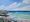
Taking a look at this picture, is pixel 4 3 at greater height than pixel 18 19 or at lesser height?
greater

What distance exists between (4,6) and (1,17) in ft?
0.43

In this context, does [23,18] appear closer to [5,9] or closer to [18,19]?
[18,19]

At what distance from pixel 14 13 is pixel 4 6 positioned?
143 mm

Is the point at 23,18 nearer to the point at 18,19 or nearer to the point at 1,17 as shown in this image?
the point at 18,19

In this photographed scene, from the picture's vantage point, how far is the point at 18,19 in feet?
2.16

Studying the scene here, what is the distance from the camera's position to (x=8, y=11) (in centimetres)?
67

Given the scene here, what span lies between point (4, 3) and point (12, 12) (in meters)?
0.14

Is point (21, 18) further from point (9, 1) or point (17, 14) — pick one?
point (9, 1)

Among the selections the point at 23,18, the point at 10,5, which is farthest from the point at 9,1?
the point at 23,18

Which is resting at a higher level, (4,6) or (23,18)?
(4,6)

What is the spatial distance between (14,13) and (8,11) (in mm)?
73

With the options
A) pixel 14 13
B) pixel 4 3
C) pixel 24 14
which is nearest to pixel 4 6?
pixel 4 3

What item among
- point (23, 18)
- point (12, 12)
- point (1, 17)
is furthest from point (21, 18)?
point (1, 17)

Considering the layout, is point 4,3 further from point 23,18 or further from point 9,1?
point 23,18
